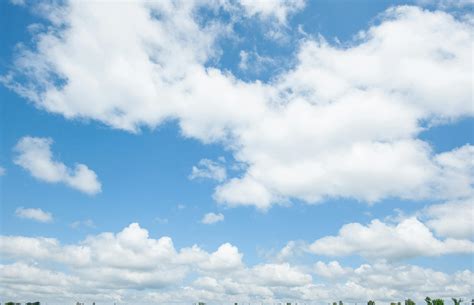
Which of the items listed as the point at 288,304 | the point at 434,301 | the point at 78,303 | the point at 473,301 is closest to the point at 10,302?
the point at 78,303

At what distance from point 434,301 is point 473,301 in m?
39.1

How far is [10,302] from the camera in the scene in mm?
187500

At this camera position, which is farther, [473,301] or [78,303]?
[78,303]

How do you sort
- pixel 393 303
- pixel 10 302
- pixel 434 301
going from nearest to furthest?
1. pixel 434 301
2. pixel 393 303
3. pixel 10 302

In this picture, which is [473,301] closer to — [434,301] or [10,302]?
[434,301]

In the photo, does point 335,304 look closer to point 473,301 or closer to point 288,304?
point 288,304

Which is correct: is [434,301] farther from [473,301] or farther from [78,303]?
[78,303]

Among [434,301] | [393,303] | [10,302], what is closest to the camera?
[434,301]

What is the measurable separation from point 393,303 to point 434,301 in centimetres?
2038

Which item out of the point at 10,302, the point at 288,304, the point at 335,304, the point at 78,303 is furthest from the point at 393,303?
the point at 10,302

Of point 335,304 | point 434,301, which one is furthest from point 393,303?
point 335,304

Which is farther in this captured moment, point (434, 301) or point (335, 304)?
point (335, 304)

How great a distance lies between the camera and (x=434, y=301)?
477ft

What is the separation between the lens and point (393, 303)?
162750mm
